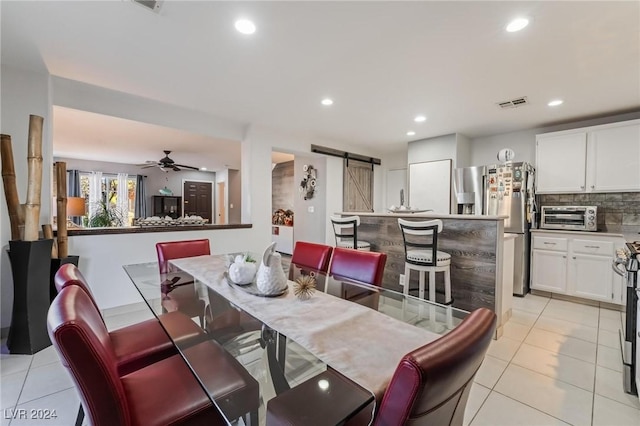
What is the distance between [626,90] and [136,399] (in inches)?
191

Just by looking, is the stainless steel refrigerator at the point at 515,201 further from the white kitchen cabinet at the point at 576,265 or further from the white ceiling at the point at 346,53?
the white ceiling at the point at 346,53

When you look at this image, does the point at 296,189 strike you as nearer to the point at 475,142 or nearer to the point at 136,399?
the point at 475,142

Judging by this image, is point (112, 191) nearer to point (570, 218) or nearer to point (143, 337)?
point (143, 337)

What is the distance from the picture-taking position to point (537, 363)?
215cm

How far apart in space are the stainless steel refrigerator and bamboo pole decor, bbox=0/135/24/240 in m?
5.33

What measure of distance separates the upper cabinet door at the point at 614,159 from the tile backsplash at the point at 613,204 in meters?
0.29

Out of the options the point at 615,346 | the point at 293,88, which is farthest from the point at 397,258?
the point at 293,88

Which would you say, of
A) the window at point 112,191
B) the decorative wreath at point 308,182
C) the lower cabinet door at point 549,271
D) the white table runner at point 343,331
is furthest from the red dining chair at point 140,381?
the window at point 112,191

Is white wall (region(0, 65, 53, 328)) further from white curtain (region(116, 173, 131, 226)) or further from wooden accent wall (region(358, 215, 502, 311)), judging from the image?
white curtain (region(116, 173, 131, 226))

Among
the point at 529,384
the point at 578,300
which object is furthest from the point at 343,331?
the point at 578,300

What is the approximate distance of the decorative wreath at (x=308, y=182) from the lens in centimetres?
572

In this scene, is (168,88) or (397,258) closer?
(168,88)

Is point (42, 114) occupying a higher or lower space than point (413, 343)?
higher

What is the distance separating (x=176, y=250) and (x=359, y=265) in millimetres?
1733
